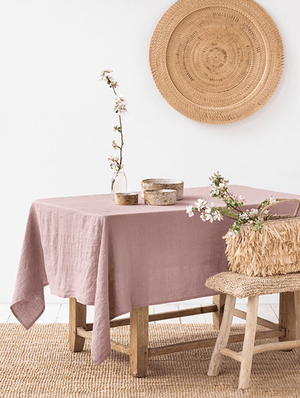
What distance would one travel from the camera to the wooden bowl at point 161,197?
8.95ft

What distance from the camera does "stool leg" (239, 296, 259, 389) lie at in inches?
99.9

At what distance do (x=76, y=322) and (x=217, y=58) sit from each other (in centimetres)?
183

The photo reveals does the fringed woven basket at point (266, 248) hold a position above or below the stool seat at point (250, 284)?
above

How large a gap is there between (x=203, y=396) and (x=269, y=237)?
2.15 feet

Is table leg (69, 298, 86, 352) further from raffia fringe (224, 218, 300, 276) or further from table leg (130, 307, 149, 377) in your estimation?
raffia fringe (224, 218, 300, 276)

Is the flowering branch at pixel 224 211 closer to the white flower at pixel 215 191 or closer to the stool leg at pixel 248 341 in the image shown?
the white flower at pixel 215 191

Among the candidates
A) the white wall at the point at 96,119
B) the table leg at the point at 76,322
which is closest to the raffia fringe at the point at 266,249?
the table leg at the point at 76,322

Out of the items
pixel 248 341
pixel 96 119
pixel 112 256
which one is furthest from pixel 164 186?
pixel 96 119

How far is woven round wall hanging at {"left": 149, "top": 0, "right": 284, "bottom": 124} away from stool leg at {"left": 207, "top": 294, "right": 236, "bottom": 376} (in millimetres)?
1576

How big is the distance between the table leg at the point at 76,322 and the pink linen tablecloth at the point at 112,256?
16 centimetres

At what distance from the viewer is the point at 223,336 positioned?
106 inches

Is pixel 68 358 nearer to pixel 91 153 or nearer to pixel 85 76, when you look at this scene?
pixel 91 153

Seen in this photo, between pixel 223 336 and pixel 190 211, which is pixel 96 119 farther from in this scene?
pixel 223 336

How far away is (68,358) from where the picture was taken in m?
2.98
